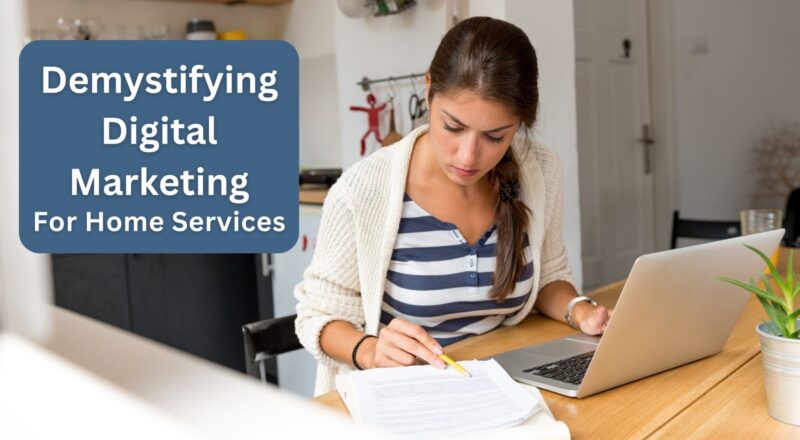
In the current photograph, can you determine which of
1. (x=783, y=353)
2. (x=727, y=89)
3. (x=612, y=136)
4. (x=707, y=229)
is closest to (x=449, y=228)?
(x=783, y=353)

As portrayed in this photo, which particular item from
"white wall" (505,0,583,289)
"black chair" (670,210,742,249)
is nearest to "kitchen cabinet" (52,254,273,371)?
"white wall" (505,0,583,289)

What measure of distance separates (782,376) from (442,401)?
0.39 meters

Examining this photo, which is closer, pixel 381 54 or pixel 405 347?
pixel 405 347

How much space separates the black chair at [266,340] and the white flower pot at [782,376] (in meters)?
0.85

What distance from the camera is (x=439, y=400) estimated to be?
96cm

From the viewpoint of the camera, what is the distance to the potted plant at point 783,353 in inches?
35.8

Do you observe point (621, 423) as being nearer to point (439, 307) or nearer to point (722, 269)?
point (722, 269)

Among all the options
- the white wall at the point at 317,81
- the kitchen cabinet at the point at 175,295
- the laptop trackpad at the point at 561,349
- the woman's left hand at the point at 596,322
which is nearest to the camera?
the laptop trackpad at the point at 561,349

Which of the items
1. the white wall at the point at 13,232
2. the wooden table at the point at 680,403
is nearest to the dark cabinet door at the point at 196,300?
the wooden table at the point at 680,403

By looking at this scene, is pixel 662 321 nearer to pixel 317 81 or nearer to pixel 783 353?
pixel 783 353

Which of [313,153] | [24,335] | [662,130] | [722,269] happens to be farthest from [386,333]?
[662,130]

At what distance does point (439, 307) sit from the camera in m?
1.46

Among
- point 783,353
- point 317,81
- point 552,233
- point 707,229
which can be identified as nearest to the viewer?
point 783,353

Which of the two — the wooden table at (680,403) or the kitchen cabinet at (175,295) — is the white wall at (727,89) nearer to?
the kitchen cabinet at (175,295)
